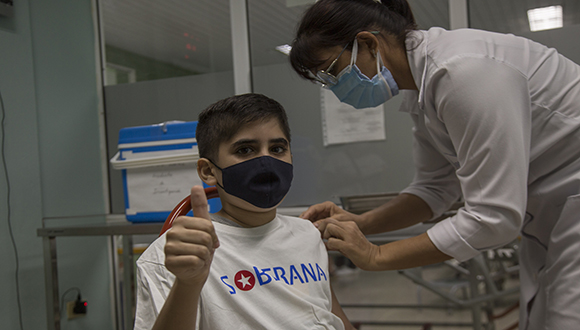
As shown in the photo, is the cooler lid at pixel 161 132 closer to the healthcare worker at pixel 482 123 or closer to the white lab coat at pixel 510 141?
the healthcare worker at pixel 482 123

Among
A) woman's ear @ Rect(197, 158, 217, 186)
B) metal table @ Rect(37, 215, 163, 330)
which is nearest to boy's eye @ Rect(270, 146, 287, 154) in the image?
woman's ear @ Rect(197, 158, 217, 186)

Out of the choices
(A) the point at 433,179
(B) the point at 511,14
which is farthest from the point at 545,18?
(A) the point at 433,179

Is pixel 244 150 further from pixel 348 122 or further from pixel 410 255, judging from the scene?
pixel 348 122

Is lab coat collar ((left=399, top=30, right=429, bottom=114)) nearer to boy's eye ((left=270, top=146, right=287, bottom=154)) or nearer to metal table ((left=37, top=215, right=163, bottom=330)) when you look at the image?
boy's eye ((left=270, top=146, right=287, bottom=154))

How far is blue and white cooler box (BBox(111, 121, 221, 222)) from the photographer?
7.09 feet

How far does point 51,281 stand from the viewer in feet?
7.29

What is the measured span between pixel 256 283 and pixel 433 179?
0.73 m

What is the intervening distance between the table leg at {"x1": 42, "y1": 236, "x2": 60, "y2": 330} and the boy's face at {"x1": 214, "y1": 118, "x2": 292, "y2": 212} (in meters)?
1.62

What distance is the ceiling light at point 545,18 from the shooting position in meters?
2.10

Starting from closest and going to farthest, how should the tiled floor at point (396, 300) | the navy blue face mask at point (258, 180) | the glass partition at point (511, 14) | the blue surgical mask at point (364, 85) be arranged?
the navy blue face mask at point (258, 180), the blue surgical mask at point (364, 85), the glass partition at point (511, 14), the tiled floor at point (396, 300)

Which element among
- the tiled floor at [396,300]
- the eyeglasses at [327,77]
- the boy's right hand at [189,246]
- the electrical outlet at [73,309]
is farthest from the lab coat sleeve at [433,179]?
the electrical outlet at [73,309]

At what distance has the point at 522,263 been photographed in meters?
1.20

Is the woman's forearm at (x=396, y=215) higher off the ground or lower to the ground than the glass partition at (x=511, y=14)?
lower

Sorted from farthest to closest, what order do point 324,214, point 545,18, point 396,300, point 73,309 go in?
point 396,300, point 73,309, point 545,18, point 324,214
